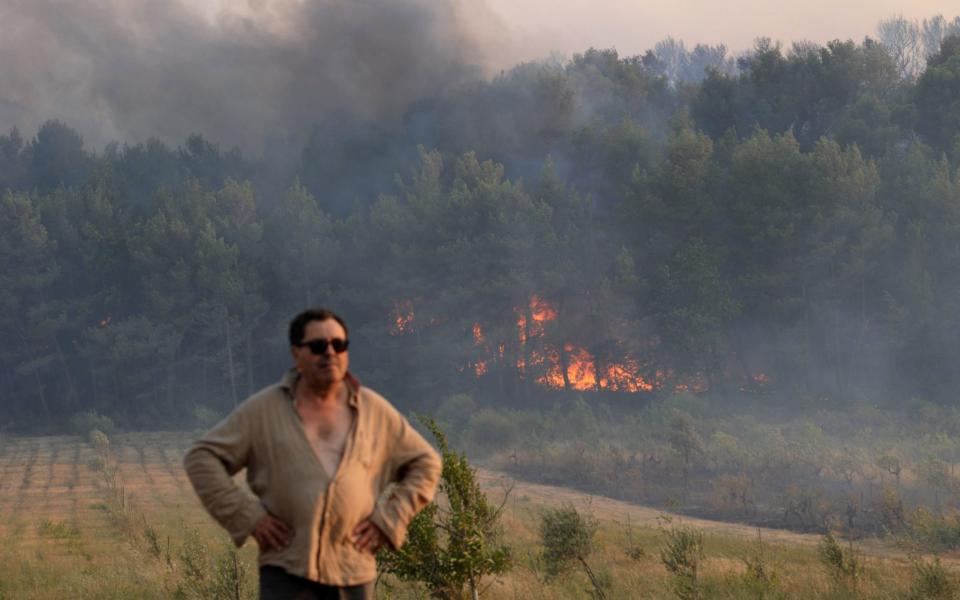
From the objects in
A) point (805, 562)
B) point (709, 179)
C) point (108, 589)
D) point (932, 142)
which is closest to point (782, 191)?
point (709, 179)

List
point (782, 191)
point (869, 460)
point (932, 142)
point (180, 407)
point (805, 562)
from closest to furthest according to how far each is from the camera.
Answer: point (805, 562)
point (869, 460)
point (782, 191)
point (932, 142)
point (180, 407)

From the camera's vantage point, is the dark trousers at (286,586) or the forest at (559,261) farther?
the forest at (559,261)

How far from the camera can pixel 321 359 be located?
459cm

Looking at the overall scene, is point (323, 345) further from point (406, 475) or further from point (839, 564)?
point (839, 564)

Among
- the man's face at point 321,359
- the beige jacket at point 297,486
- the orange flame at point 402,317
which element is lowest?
the beige jacket at point 297,486

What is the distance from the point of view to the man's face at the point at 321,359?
4.59m

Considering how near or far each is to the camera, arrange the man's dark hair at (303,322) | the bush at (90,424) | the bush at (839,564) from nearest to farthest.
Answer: the man's dark hair at (303,322), the bush at (839,564), the bush at (90,424)

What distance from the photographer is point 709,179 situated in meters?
44.6

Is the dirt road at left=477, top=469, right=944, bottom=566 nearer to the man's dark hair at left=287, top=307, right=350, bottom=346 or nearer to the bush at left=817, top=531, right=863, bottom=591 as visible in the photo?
the bush at left=817, top=531, right=863, bottom=591

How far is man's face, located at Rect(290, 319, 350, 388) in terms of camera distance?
15.1 feet

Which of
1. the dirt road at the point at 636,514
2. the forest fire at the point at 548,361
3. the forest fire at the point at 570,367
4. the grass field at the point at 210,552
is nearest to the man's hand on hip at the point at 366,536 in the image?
the grass field at the point at 210,552

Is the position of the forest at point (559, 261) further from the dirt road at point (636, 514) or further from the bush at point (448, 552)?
the bush at point (448, 552)

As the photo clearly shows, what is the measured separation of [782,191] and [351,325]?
1920 cm

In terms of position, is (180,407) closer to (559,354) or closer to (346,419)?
(559,354)
